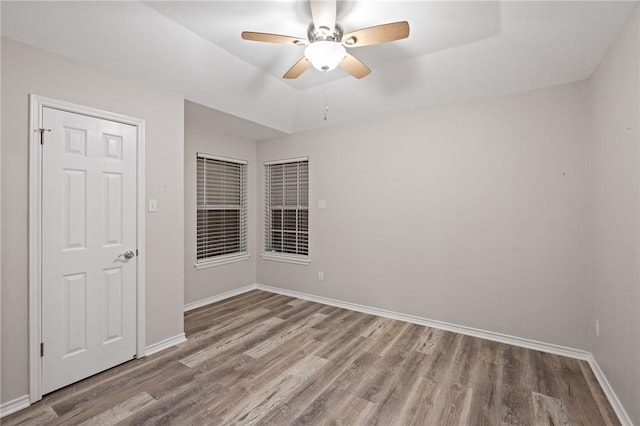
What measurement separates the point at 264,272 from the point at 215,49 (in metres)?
3.28

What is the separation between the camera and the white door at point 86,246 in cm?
212

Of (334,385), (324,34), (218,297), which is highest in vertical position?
(324,34)

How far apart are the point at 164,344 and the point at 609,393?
3636 millimetres

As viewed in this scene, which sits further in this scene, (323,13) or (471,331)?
(471,331)

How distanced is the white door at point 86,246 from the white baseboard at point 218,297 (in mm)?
1299

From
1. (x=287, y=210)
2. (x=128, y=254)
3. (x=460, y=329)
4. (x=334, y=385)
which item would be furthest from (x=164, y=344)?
(x=460, y=329)

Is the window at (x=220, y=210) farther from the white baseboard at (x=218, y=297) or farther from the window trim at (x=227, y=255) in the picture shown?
the white baseboard at (x=218, y=297)

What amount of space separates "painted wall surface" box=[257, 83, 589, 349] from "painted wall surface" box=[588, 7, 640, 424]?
0.20 meters

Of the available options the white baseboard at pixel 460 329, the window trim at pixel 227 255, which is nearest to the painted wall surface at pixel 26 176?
the window trim at pixel 227 255

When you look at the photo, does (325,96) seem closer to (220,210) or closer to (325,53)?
(325,53)

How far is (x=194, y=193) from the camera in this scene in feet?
12.9

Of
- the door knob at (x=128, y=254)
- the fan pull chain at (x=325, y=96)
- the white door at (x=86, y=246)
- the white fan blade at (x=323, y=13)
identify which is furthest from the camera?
the fan pull chain at (x=325, y=96)

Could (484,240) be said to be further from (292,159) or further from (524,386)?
(292,159)

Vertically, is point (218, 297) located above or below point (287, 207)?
below
